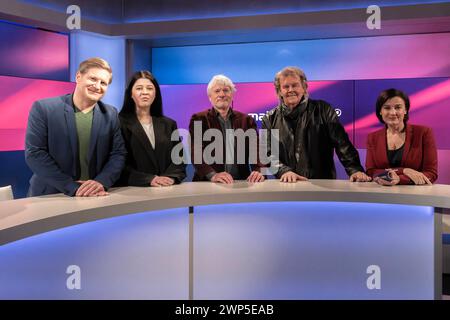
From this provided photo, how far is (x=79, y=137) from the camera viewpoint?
2357mm

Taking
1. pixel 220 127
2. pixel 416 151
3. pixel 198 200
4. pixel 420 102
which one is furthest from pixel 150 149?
pixel 420 102

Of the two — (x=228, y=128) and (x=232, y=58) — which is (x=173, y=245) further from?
(x=232, y=58)

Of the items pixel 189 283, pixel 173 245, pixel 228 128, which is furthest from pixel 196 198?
pixel 228 128

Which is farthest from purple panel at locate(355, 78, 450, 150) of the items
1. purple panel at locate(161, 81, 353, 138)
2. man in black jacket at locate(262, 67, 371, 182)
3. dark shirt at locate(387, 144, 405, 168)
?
dark shirt at locate(387, 144, 405, 168)

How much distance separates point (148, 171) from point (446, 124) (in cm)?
346

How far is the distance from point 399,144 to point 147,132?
134 cm

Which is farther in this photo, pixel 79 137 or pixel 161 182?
pixel 161 182

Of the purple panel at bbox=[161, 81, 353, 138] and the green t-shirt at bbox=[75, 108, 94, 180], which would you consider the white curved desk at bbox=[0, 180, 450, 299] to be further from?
the purple panel at bbox=[161, 81, 353, 138]

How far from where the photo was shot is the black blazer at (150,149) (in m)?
2.60

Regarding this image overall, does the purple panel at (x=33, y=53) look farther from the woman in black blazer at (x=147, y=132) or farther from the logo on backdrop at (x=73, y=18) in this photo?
the woman in black blazer at (x=147, y=132)

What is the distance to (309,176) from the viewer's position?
2.95 meters

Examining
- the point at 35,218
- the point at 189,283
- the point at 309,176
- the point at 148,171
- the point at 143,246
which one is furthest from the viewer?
the point at 309,176

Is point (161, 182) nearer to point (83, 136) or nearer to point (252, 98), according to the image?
point (83, 136)

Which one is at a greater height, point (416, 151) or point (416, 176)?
point (416, 151)
